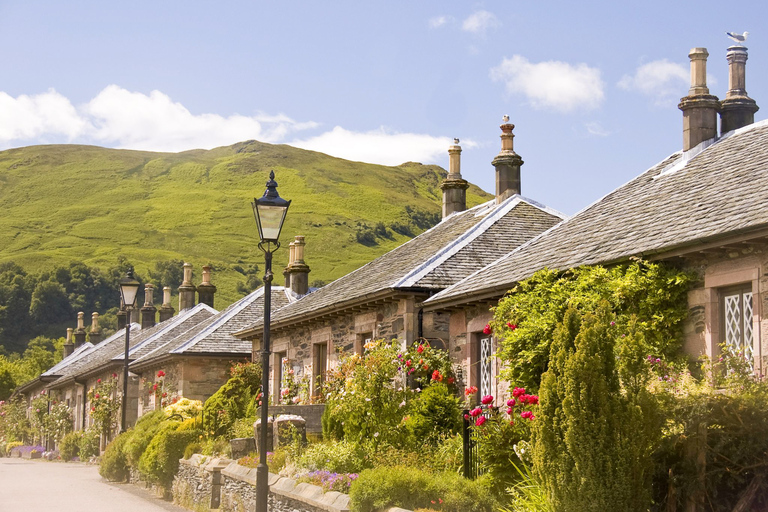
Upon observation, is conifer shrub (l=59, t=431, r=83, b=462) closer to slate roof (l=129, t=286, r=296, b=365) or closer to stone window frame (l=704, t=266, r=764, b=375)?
slate roof (l=129, t=286, r=296, b=365)

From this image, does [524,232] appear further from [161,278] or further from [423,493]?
[161,278]

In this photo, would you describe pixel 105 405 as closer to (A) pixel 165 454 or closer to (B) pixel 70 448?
(B) pixel 70 448

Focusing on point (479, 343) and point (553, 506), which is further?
point (479, 343)

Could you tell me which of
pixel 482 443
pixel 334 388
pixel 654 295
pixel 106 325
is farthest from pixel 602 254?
pixel 106 325

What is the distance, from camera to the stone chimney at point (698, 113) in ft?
57.1

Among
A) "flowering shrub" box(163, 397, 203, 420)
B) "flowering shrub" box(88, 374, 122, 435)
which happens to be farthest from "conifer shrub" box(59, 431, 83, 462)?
"flowering shrub" box(163, 397, 203, 420)

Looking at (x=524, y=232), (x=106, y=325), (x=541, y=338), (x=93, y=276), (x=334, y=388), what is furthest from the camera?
(x=93, y=276)

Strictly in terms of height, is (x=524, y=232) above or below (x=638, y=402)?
above

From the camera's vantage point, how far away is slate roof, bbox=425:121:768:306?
1216 cm

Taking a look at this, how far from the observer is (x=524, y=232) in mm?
21844

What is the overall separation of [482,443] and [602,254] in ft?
10.6

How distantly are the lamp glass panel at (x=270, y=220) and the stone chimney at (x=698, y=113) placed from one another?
8215 millimetres

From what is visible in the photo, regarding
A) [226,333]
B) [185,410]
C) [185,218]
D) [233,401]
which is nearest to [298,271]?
[226,333]

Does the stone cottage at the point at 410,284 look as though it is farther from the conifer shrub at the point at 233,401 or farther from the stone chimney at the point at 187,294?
the stone chimney at the point at 187,294
